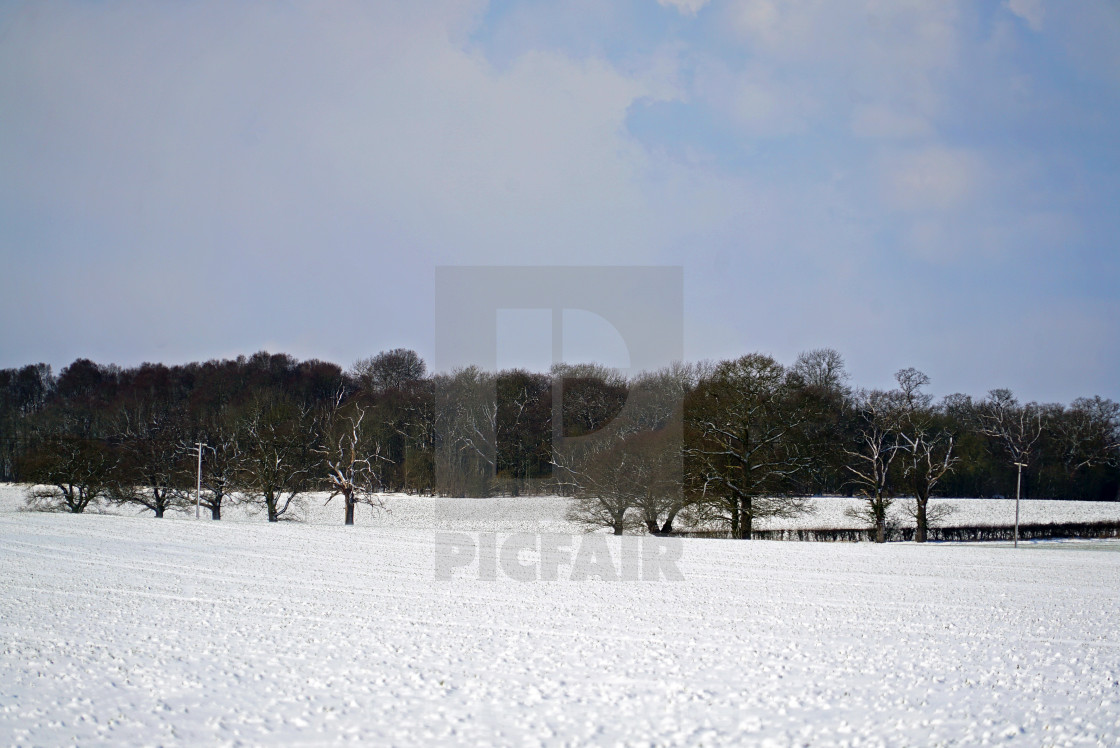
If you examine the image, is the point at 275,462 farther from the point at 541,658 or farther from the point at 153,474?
A: the point at 541,658

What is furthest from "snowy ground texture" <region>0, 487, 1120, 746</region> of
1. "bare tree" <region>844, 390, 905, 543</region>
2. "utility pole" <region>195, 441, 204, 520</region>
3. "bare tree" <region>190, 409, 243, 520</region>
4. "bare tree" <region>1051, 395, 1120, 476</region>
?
"bare tree" <region>1051, 395, 1120, 476</region>

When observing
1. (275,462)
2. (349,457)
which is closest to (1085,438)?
(349,457)

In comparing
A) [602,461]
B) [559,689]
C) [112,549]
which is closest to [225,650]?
[559,689]

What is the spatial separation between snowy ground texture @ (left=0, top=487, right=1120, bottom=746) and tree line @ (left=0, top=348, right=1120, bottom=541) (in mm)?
13193

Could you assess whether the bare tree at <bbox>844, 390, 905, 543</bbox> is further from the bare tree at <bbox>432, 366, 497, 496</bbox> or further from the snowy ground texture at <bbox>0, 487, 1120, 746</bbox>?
the snowy ground texture at <bbox>0, 487, 1120, 746</bbox>

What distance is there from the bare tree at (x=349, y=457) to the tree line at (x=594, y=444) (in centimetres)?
15

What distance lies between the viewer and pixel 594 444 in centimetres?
3578

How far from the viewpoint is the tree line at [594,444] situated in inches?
1283

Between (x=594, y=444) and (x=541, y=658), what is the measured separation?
1028 inches

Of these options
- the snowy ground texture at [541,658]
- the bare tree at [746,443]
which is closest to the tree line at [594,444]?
the bare tree at [746,443]

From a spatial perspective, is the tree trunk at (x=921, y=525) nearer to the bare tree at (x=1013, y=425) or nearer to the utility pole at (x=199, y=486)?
the bare tree at (x=1013, y=425)

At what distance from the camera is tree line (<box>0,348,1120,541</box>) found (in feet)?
107

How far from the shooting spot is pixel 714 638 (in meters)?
11.2

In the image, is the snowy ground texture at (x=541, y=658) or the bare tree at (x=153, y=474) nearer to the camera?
the snowy ground texture at (x=541, y=658)
